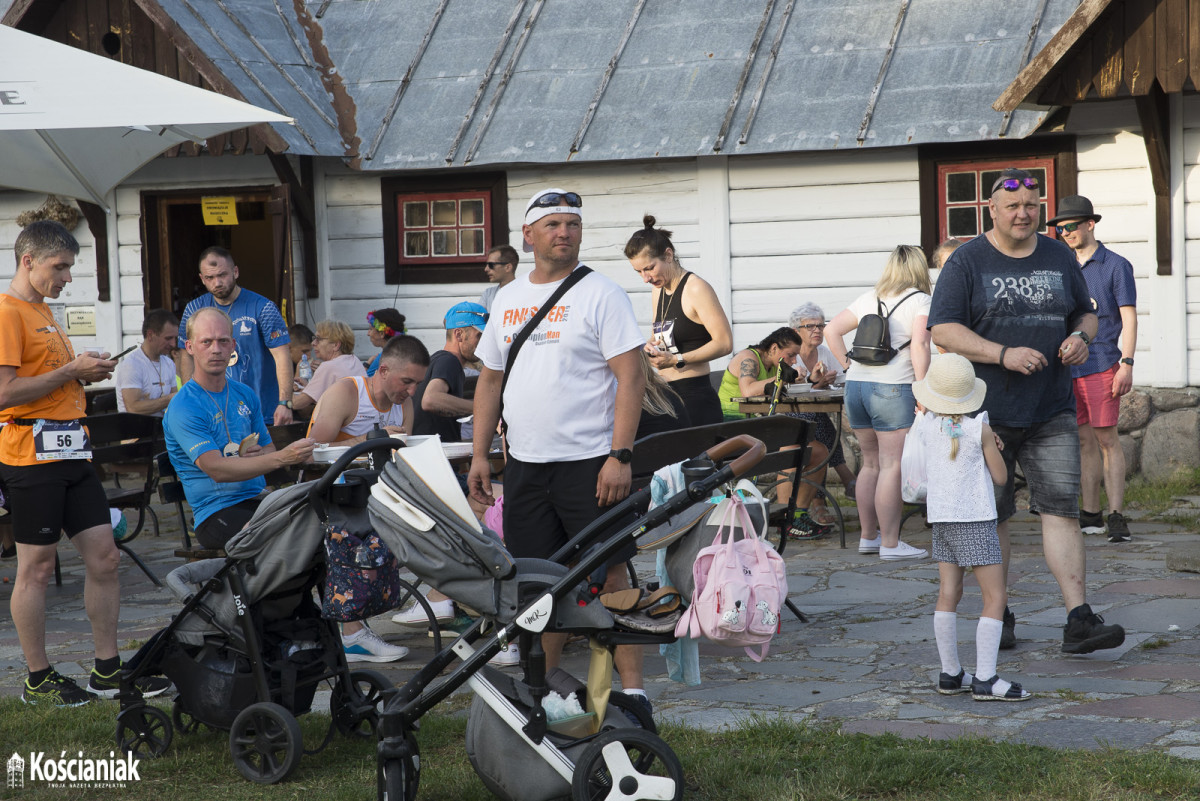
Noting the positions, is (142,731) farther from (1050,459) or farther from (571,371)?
(1050,459)

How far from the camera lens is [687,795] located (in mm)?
4012

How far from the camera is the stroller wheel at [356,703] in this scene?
4.68m

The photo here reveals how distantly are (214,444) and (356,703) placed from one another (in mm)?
1376

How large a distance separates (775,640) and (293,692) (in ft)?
7.99

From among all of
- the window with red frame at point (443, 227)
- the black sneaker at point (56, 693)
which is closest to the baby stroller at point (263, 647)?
the black sneaker at point (56, 693)

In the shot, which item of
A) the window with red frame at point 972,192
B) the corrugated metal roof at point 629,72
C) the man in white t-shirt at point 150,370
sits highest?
the corrugated metal roof at point 629,72

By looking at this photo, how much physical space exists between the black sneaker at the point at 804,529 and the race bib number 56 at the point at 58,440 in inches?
193

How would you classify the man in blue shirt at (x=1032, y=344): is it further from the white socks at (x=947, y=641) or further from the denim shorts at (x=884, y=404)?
the denim shorts at (x=884, y=404)

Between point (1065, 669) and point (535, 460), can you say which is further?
point (1065, 669)

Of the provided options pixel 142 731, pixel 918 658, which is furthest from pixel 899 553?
pixel 142 731

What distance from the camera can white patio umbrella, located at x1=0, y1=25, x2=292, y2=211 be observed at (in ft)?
21.9

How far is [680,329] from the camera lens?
7172 millimetres

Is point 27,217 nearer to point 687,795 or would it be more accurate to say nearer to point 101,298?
point 101,298

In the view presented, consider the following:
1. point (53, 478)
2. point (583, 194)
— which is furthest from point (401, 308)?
point (53, 478)
